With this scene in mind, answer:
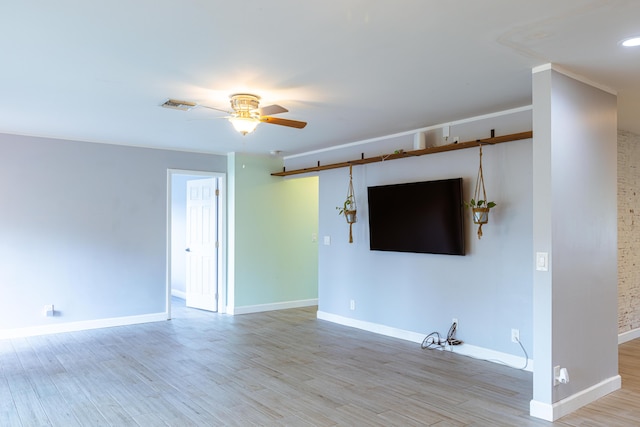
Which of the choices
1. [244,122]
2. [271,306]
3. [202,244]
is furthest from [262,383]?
[202,244]

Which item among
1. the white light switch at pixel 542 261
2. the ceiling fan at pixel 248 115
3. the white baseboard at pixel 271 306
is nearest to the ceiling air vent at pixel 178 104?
the ceiling fan at pixel 248 115

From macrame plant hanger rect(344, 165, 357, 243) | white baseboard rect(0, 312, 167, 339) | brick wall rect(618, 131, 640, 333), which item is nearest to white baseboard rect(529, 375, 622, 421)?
brick wall rect(618, 131, 640, 333)

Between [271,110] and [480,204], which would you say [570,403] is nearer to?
[480,204]

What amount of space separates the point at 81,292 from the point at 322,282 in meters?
3.25

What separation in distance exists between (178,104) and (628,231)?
17.9 ft

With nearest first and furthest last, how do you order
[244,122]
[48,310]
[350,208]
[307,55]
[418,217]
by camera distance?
1. [307,55]
2. [244,122]
3. [418,217]
4. [48,310]
5. [350,208]

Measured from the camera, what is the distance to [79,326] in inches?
231

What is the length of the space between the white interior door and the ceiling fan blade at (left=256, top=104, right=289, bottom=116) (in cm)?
364

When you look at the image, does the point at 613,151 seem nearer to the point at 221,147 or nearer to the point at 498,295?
the point at 498,295

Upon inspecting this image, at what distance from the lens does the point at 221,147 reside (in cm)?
658

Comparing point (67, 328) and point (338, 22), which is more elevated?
point (338, 22)

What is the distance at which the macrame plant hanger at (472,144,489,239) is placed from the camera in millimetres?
4414

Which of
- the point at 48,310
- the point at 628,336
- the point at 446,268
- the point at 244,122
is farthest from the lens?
the point at 48,310

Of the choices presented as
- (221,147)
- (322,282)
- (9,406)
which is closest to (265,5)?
(9,406)
